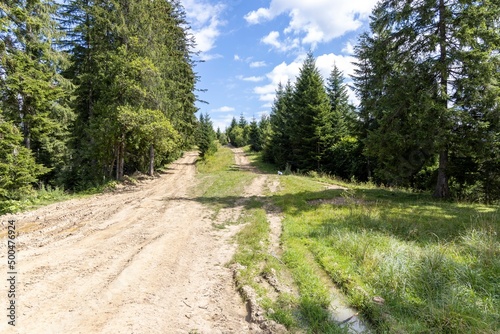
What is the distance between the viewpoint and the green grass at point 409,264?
3.53m

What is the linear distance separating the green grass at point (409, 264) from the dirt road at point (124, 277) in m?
1.66

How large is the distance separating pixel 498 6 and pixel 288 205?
1187 centimetres

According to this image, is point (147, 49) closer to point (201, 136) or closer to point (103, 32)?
point (103, 32)

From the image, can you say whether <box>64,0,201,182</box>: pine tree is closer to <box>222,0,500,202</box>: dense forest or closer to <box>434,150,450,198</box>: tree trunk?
<box>222,0,500,202</box>: dense forest

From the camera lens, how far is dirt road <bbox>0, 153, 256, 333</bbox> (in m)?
3.55

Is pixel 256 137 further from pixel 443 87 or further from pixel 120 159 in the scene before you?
pixel 443 87

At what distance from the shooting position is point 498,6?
10.9 meters

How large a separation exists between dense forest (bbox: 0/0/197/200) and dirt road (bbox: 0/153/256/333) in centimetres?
703

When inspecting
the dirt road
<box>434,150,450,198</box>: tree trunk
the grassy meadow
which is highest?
<box>434,150,450,198</box>: tree trunk

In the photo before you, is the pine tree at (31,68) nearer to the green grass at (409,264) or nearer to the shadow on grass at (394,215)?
the shadow on grass at (394,215)

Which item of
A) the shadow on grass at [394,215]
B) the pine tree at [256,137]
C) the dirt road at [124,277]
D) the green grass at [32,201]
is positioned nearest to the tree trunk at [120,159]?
the green grass at [32,201]

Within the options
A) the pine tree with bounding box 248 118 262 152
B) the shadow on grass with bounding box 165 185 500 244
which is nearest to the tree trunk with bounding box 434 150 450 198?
the shadow on grass with bounding box 165 185 500 244

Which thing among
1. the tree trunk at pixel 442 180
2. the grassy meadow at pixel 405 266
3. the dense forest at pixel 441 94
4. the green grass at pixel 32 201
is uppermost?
the dense forest at pixel 441 94

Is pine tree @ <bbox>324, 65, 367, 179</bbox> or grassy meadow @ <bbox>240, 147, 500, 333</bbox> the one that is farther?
pine tree @ <bbox>324, 65, 367, 179</bbox>
